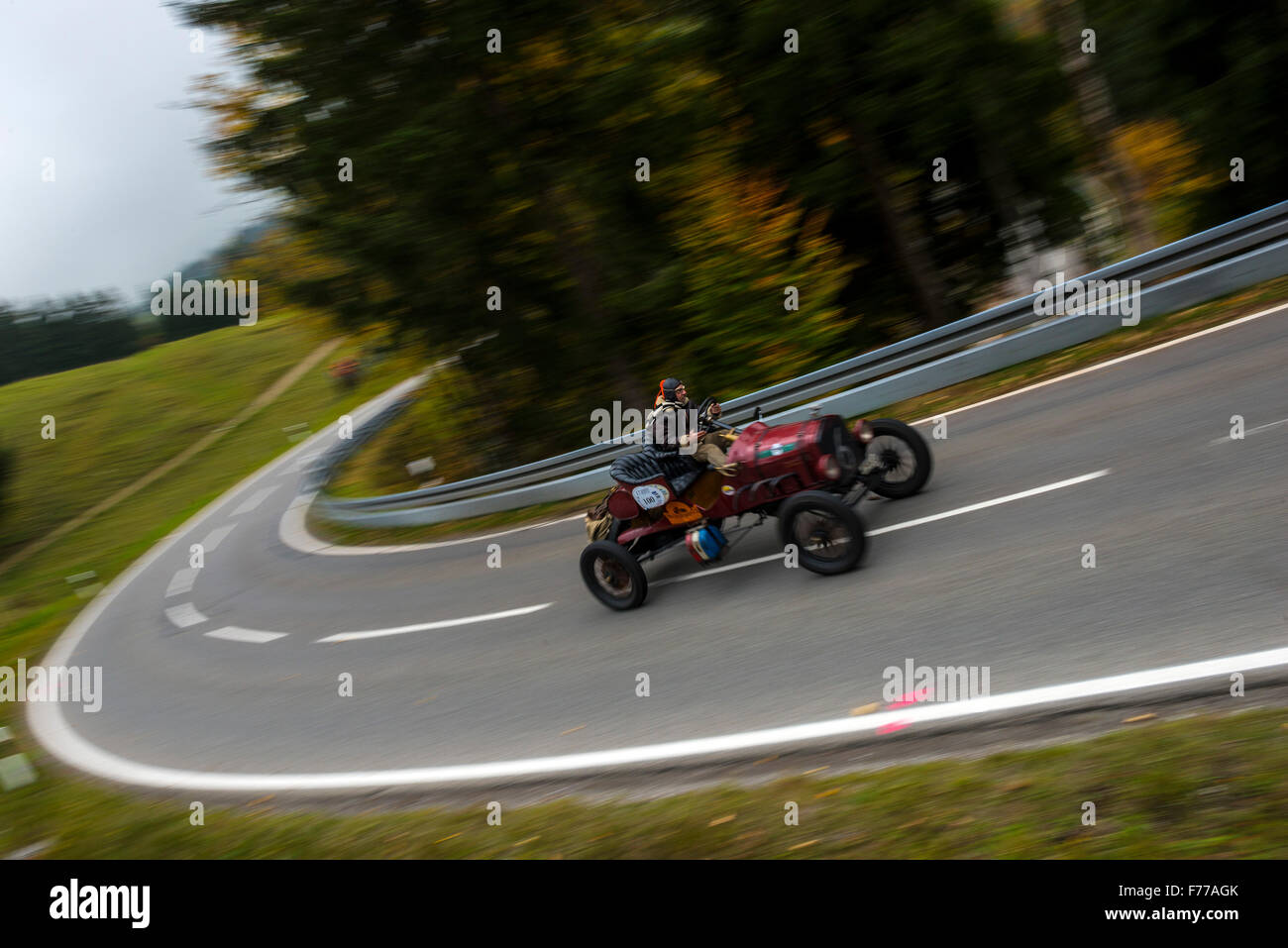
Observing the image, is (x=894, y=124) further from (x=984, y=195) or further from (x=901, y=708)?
(x=901, y=708)

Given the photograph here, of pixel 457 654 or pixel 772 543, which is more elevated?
pixel 772 543

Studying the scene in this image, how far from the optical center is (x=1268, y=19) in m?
14.3

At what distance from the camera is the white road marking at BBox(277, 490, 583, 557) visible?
1233 cm

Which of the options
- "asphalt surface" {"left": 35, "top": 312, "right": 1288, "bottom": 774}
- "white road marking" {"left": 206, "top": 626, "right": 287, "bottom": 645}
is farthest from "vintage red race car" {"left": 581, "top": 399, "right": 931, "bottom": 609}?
"white road marking" {"left": 206, "top": 626, "right": 287, "bottom": 645}

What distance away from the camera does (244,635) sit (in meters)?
11.5

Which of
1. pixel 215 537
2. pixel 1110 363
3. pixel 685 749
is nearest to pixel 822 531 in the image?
pixel 685 749

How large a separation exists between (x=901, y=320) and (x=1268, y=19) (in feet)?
22.9

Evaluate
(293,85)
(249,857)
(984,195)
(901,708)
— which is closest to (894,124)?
(984,195)

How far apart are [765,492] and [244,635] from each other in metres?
7.38

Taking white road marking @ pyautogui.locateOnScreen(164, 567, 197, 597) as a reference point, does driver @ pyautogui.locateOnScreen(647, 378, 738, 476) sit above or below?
above

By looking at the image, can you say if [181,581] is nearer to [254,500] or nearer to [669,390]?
[254,500]

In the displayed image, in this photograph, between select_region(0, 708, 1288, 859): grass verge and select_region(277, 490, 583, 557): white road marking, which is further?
select_region(277, 490, 583, 557): white road marking

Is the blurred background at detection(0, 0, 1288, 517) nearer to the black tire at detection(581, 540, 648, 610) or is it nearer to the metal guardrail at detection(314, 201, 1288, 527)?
the metal guardrail at detection(314, 201, 1288, 527)

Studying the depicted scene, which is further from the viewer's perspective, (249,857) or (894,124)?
(894,124)
